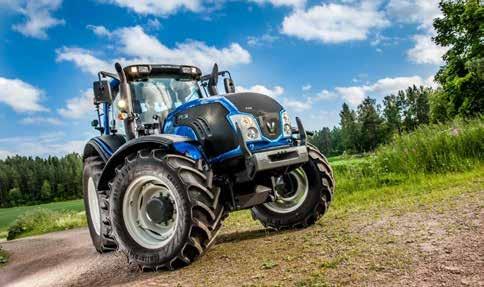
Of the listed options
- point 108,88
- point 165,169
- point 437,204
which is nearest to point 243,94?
point 165,169

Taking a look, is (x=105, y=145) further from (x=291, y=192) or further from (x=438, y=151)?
(x=438, y=151)

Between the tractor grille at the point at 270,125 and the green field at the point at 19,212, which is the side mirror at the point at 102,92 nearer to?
the tractor grille at the point at 270,125

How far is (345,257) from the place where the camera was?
13.6 feet

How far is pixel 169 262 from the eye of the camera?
190 inches

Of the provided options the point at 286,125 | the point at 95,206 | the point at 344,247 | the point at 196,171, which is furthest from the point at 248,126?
the point at 95,206

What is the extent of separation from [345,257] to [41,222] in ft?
81.4

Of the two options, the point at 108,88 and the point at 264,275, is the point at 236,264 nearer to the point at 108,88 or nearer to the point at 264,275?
the point at 264,275

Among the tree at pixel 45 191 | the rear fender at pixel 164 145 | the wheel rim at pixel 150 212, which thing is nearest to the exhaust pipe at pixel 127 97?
the rear fender at pixel 164 145

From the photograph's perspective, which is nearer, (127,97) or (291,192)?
(291,192)

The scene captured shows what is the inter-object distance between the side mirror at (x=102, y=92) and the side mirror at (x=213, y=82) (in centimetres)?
175

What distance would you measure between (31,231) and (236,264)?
75.1 feet

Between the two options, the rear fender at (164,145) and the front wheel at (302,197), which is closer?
the rear fender at (164,145)

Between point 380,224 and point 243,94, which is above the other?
point 243,94

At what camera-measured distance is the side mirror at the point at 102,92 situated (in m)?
6.43
